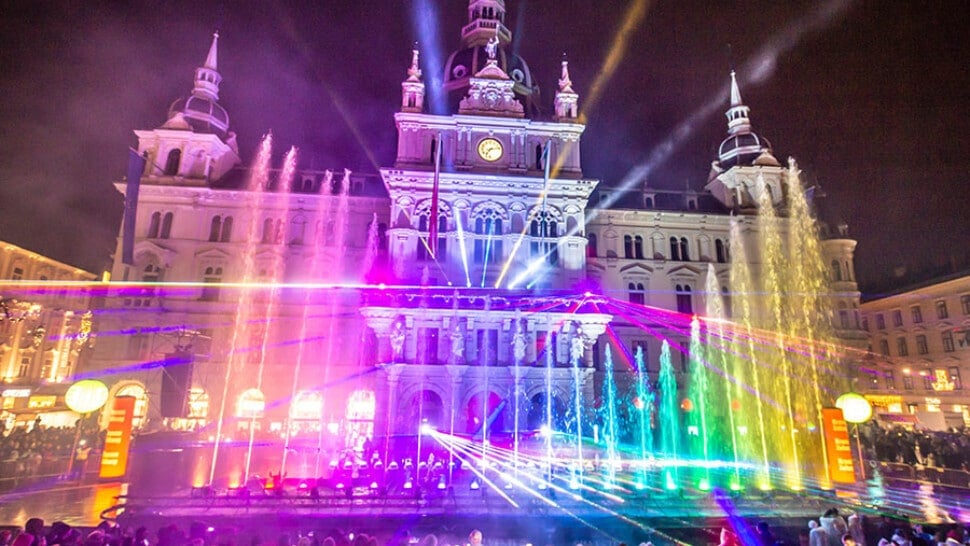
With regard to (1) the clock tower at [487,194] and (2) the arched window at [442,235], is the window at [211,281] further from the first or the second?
(2) the arched window at [442,235]

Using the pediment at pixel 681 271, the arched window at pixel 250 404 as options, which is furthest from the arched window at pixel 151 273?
the pediment at pixel 681 271

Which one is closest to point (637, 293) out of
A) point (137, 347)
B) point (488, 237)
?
point (488, 237)

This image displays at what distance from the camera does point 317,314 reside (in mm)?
40219

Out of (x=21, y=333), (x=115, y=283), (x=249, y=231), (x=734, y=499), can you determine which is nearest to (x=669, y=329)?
(x=734, y=499)

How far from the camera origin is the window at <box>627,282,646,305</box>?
4474cm

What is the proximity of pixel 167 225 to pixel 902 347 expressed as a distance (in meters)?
68.0

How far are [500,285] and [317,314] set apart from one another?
14805 millimetres

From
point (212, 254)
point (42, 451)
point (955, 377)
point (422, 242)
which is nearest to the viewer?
point (42, 451)

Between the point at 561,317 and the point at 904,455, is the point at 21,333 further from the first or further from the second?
the point at 904,455

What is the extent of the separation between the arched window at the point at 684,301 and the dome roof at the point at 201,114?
44.0 m

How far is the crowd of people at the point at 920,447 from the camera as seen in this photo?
25.3m

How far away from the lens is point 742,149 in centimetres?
5147

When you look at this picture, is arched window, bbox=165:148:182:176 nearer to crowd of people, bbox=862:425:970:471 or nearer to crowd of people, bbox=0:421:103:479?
crowd of people, bbox=0:421:103:479

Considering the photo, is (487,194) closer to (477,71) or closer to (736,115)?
(477,71)
